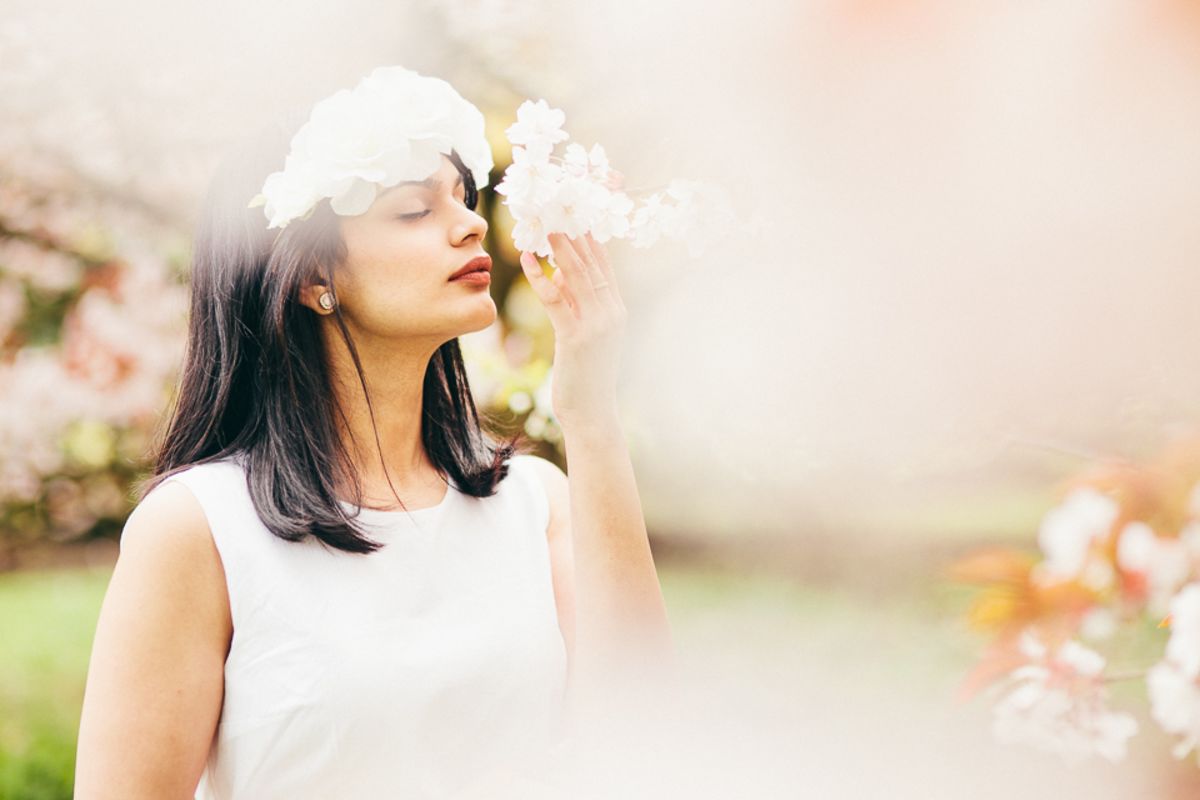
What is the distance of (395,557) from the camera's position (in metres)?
0.81

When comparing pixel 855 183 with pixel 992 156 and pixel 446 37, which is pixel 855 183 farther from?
pixel 446 37

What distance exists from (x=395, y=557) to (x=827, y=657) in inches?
15.6

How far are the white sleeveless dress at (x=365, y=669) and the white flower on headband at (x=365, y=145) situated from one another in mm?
208

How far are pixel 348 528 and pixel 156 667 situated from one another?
15 cm

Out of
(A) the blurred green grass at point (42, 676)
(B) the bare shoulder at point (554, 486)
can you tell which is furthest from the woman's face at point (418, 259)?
(A) the blurred green grass at point (42, 676)

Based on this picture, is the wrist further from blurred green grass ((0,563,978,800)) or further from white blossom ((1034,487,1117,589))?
white blossom ((1034,487,1117,589))

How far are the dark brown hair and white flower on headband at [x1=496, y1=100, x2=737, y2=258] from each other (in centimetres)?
12

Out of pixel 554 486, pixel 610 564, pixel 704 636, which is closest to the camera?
pixel 610 564

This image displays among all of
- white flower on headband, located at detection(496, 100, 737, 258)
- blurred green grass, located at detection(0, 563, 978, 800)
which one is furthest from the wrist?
blurred green grass, located at detection(0, 563, 978, 800)

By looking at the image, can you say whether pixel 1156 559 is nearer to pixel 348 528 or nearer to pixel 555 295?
pixel 555 295

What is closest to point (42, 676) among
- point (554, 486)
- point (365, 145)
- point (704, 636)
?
→ point (704, 636)

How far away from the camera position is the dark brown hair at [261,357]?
2.59ft

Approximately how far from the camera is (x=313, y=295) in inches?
31.9

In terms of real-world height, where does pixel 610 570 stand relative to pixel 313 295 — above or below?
below
